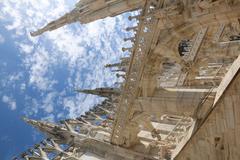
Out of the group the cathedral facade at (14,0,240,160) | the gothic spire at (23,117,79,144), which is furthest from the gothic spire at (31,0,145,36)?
the gothic spire at (23,117,79,144)

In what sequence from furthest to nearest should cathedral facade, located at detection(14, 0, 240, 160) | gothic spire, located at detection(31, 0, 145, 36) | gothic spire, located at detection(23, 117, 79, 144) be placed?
gothic spire, located at detection(23, 117, 79, 144), gothic spire, located at detection(31, 0, 145, 36), cathedral facade, located at detection(14, 0, 240, 160)

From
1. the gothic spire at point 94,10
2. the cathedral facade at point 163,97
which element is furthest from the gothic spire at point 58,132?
the gothic spire at point 94,10

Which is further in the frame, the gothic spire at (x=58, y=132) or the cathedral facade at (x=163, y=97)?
the gothic spire at (x=58, y=132)

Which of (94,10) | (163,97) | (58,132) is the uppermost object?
(94,10)

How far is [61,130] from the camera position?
22.0 m

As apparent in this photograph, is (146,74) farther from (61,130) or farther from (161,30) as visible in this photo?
(61,130)

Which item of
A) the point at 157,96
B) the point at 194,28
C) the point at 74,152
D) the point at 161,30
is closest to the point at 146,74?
the point at 157,96

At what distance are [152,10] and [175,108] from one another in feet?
11.9

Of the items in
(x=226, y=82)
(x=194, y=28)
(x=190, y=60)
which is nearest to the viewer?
(x=226, y=82)

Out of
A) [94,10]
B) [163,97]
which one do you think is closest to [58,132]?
[94,10]

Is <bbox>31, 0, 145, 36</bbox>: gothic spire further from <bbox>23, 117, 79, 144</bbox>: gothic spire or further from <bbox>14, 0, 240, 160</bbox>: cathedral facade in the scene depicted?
<bbox>23, 117, 79, 144</bbox>: gothic spire

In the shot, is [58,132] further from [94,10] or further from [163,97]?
[163,97]

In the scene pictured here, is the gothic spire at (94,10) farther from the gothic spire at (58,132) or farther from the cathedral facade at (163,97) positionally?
the gothic spire at (58,132)

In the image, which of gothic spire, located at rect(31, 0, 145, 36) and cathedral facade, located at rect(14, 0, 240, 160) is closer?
cathedral facade, located at rect(14, 0, 240, 160)
